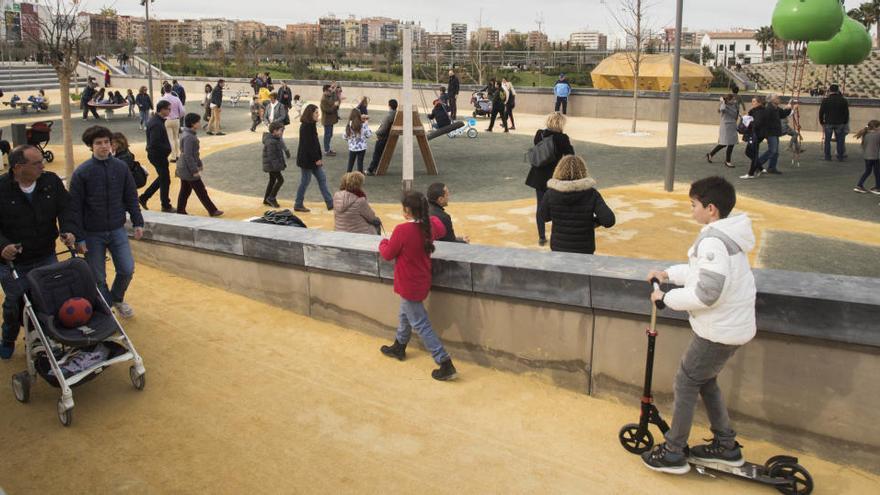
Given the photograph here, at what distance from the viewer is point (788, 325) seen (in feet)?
15.2

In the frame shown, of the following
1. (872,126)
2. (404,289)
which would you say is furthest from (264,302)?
(872,126)

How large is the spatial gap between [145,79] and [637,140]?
36.2m

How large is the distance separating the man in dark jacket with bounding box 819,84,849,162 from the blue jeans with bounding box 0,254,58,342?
16747 mm

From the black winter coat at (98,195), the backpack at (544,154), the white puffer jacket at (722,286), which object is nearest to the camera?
the white puffer jacket at (722,286)

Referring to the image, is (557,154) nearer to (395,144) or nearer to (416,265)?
(416,265)

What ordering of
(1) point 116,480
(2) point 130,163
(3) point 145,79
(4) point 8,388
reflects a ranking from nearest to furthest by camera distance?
(1) point 116,480
(4) point 8,388
(2) point 130,163
(3) point 145,79

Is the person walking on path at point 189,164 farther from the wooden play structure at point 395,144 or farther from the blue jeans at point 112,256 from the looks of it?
the wooden play structure at point 395,144

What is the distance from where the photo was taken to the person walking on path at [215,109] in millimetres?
23750

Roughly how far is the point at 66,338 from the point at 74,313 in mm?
210

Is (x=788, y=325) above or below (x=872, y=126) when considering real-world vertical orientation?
below

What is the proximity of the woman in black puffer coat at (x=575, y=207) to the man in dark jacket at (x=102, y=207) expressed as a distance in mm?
4147

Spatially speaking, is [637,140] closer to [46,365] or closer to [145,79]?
[46,365]

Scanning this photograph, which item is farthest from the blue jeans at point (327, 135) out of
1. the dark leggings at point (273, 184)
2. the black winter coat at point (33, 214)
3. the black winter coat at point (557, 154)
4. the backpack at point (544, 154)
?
the black winter coat at point (33, 214)

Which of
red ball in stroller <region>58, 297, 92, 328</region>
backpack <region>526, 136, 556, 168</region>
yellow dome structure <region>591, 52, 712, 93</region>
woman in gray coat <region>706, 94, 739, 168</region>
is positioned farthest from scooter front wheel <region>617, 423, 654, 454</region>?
yellow dome structure <region>591, 52, 712, 93</region>
